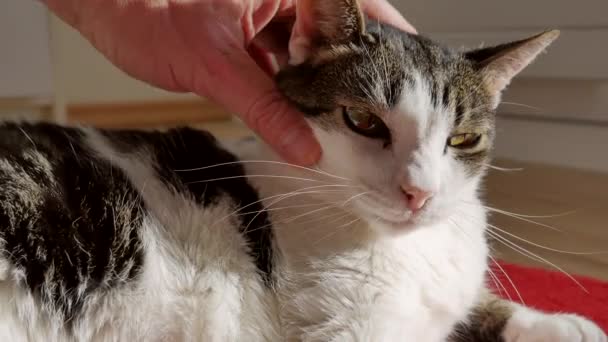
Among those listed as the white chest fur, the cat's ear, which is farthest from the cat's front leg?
the cat's ear

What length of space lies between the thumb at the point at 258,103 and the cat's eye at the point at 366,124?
7cm

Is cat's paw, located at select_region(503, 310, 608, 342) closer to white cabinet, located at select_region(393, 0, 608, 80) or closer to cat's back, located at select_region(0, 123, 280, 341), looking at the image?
cat's back, located at select_region(0, 123, 280, 341)

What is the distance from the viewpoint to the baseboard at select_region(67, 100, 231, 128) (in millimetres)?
3229

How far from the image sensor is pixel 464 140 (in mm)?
1027

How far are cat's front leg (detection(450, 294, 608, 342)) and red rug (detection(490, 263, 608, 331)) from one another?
147 millimetres

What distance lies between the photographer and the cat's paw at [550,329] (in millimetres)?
1055

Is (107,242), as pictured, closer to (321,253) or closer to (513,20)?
(321,253)

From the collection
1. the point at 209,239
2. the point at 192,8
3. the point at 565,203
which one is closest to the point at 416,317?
the point at 209,239

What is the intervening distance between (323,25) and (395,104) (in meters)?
0.17

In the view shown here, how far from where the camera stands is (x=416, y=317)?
99cm

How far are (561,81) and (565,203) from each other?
0.40 m

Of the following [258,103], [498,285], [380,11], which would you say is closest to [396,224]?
[258,103]

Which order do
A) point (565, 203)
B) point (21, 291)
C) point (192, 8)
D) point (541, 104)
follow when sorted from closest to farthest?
point (21, 291) → point (192, 8) → point (565, 203) → point (541, 104)

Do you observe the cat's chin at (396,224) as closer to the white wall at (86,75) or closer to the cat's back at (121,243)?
the cat's back at (121,243)
